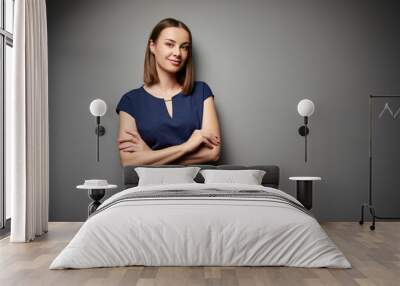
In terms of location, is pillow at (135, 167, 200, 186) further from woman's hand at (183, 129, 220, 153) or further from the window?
the window

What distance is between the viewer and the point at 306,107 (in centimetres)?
686

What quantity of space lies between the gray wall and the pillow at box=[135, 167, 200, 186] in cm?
66

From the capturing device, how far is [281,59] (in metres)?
7.20

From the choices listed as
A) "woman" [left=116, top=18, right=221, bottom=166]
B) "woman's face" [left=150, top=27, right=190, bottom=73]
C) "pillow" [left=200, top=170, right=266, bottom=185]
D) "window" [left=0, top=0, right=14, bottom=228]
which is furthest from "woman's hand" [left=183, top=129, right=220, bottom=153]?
"window" [left=0, top=0, right=14, bottom=228]

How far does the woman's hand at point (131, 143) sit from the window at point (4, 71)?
1441mm

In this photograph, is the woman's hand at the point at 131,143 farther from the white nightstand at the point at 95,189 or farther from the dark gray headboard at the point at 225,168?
the white nightstand at the point at 95,189

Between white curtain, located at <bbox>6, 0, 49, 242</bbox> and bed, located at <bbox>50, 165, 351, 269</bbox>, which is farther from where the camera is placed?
white curtain, located at <bbox>6, 0, 49, 242</bbox>

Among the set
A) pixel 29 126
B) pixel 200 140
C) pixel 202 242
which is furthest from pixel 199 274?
pixel 200 140

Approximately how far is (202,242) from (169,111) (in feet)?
9.95

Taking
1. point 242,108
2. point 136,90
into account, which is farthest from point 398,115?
point 136,90

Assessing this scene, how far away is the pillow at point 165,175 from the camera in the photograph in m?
6.48

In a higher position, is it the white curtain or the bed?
the white curtain

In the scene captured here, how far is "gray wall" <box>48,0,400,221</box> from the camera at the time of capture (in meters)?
7.18

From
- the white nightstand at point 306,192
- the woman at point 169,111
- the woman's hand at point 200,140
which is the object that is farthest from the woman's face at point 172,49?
the white nightstand at point 306,192
